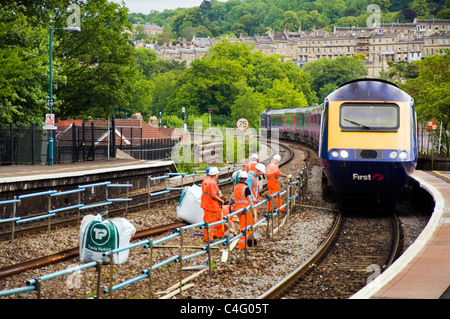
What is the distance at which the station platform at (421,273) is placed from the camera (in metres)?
7.76

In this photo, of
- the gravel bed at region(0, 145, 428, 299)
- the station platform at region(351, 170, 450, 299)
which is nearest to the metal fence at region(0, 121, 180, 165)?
the gravel bed at region(0, 145, 428, 299)

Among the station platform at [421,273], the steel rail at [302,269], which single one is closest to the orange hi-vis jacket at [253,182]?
the steel rail at [302,269]

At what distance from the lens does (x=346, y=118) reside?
54.7 feet

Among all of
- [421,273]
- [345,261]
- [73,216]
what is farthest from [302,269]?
[73,216]

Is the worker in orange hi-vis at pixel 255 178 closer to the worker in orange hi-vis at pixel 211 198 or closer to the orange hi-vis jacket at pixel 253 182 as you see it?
the orange hi-vis jacket at pixel 253 182

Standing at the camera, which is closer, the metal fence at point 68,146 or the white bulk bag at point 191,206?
the white bulk bag at point 191,206

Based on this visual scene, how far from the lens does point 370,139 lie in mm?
16297

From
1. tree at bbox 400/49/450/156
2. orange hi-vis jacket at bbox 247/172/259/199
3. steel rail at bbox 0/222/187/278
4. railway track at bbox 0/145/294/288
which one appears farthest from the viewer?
tree at bbox 400/49/450/156

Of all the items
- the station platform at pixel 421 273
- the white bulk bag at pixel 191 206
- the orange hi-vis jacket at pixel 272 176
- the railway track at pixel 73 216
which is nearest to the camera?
the station platform at pixel 421 273

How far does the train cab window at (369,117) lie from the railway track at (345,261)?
8.46 feet

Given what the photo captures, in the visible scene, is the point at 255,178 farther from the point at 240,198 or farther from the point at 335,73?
the point at 335,73

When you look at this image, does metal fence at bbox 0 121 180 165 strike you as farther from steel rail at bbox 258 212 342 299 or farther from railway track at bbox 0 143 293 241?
steel rail at bbox 258 212 342 299

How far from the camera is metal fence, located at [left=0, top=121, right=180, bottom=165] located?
27328mm

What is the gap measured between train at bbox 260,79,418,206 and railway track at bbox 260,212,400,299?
1178mm
